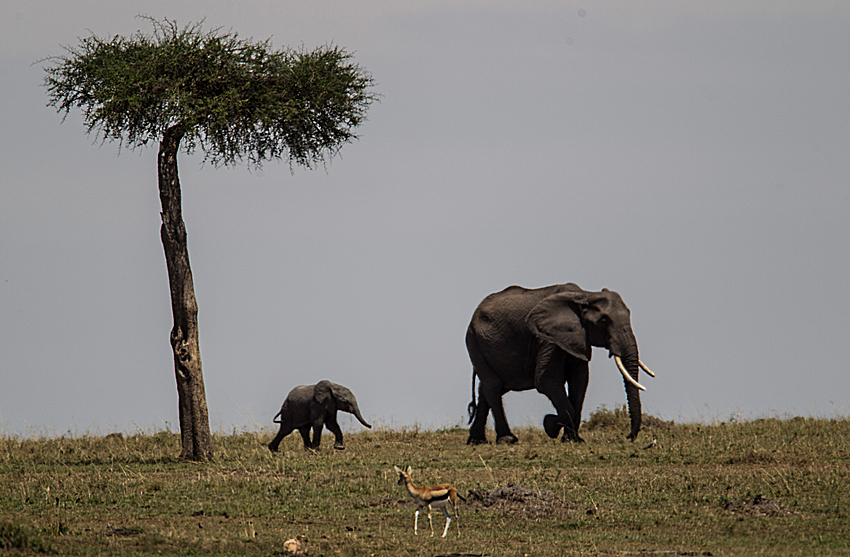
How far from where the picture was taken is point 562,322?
2327 centimetres

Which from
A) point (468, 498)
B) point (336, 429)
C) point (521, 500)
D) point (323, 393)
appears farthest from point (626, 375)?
point (521, 500)

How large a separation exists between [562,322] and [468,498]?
8.90 meters

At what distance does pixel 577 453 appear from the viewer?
64.6ft

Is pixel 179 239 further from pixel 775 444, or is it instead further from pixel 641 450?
pixel 775 444

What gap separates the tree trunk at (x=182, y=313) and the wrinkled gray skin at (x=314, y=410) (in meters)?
2.70

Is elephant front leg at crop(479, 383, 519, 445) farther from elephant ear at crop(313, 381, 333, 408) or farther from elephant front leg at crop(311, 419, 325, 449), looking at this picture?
elephant front leg at crop(311, 419, 325, 449)

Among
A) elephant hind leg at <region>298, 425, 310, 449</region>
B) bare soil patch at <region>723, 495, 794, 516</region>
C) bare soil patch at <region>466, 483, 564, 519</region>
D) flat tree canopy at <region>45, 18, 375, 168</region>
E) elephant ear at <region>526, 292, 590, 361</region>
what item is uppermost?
flat tree canopy at <region>45, 18, 375, 168</region>

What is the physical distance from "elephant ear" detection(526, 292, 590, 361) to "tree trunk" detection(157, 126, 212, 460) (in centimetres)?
750

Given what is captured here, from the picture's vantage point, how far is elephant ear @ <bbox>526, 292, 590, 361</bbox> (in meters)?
23.1

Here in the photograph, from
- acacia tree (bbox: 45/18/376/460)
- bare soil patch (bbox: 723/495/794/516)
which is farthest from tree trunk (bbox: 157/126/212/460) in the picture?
bare soil patch (bbox: 723/495/794/516)

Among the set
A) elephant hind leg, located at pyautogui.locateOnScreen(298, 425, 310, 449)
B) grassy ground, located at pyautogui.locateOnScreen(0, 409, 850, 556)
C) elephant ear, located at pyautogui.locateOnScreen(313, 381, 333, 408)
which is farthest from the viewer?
elephant hind leg, located at pyautogui.locateOnScreen(298, 425, 310, 449)

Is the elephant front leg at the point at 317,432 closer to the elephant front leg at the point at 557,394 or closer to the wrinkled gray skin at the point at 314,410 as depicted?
the wrinkled gray skin at the point at 314,410

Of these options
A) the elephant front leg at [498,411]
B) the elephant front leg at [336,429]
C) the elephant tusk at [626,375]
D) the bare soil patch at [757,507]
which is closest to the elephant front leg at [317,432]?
the elephant front leg at [336,429]

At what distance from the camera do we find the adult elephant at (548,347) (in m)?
22.9
